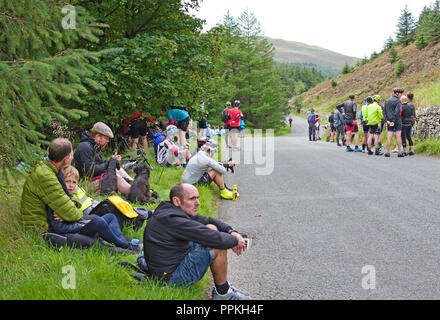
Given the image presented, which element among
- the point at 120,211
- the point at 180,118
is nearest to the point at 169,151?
the point at 180,118

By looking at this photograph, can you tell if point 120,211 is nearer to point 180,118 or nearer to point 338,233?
point 338,233

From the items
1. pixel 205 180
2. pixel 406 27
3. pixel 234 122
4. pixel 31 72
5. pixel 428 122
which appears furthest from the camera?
pixel 406 27

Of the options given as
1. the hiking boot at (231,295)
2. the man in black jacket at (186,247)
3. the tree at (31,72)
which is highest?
the tree at (31,72)

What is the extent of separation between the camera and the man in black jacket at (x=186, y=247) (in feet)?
12.2

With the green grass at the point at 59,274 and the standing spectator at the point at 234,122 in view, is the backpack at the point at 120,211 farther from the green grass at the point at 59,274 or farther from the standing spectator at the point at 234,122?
the standing spectator at the point at 234,122

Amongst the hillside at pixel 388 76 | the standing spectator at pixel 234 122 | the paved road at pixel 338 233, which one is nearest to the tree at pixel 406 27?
the hillside at pixel 388 76

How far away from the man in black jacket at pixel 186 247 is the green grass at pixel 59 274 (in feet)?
0.52

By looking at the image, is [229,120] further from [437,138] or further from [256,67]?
[256,67]

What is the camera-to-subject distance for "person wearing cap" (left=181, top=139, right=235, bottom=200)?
7.85 metres

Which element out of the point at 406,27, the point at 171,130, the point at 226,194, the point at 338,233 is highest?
the point at 406,27

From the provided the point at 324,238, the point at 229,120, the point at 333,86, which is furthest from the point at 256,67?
the point at 324,238

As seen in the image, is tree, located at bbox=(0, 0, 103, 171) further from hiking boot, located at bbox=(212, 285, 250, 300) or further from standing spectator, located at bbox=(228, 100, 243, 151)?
standing spectator, located at bbox=(228, 100, 243, 151)

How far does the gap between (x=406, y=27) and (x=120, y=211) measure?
81.4 meters

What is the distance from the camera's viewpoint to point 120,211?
5.34 meters
